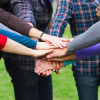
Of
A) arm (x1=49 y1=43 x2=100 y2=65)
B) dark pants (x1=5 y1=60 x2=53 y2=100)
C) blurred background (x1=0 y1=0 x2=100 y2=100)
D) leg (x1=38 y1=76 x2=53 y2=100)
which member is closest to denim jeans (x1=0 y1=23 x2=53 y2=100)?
dark pants (x1=5 y1=60 x2=53 y2=100)

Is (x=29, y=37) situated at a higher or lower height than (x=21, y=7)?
lower

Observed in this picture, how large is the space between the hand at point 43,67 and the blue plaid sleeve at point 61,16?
0.28 metres

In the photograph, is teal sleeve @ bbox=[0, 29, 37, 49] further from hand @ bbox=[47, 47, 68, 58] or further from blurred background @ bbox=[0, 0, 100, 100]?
blurred background @ bbox=[0, 0, 100, 100]

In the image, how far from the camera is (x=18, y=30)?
3027 mm

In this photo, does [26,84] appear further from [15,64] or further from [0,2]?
[0,2]

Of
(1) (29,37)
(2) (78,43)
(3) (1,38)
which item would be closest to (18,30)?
(1) (29,37)

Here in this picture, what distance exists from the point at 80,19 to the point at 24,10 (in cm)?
53

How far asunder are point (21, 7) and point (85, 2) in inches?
23.4

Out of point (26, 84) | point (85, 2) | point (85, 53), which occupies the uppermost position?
point (85, 2)

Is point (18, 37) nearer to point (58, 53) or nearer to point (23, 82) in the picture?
point (58, 53)

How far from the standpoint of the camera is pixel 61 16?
3.00 metres

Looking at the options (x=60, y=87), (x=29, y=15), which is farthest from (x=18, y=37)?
(x=60, y=87)

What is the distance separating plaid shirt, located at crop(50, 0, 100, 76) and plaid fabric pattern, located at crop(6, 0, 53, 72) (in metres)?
0.26

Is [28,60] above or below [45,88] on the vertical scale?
above
